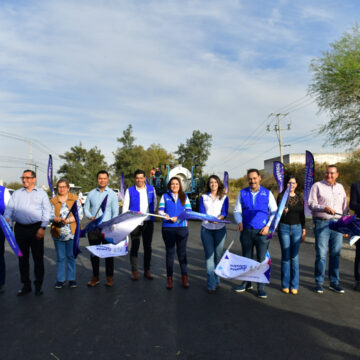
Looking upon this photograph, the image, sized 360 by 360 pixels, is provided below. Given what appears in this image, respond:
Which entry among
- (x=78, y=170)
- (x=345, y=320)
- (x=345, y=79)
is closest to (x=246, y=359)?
(x=345, y=320)

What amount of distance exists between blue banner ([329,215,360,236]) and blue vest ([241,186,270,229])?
105cm

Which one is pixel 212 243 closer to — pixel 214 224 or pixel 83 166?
pixel 214 224

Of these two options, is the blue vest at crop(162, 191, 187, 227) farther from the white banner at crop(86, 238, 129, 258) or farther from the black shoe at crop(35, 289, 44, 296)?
the black shoe at crop(35, 289, 44, 296)

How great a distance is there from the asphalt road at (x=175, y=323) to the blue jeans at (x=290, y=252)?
234 mm

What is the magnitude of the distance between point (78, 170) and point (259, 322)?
4533cm

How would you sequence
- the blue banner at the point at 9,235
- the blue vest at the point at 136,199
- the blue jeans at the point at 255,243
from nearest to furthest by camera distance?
the blue banner at the point at 9,235 → the blue jeans at the point at 255,243 → the blue vest at the point at 136,199

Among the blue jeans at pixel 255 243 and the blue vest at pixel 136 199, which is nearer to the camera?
the blue jeans at pixel 255 243

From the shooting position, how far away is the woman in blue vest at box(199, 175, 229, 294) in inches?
212

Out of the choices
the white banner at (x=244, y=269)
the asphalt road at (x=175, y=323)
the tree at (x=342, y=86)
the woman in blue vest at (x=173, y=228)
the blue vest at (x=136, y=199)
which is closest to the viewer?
the asphalt road at (x=175, y=323)

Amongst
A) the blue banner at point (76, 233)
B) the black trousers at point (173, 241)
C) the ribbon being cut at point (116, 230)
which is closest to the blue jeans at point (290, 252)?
the black trousers at point (173, 241)

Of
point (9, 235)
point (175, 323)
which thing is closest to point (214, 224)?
point (175, 323)

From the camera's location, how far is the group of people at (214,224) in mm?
5160

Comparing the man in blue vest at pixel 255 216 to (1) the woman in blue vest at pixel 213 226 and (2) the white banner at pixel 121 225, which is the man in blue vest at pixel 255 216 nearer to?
(1) the woman in blue vest at pixel 213 226

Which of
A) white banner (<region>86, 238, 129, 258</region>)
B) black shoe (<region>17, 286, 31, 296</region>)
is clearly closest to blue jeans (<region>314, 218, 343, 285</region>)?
white banner (<region>86, 238, 129, 258</region>)
